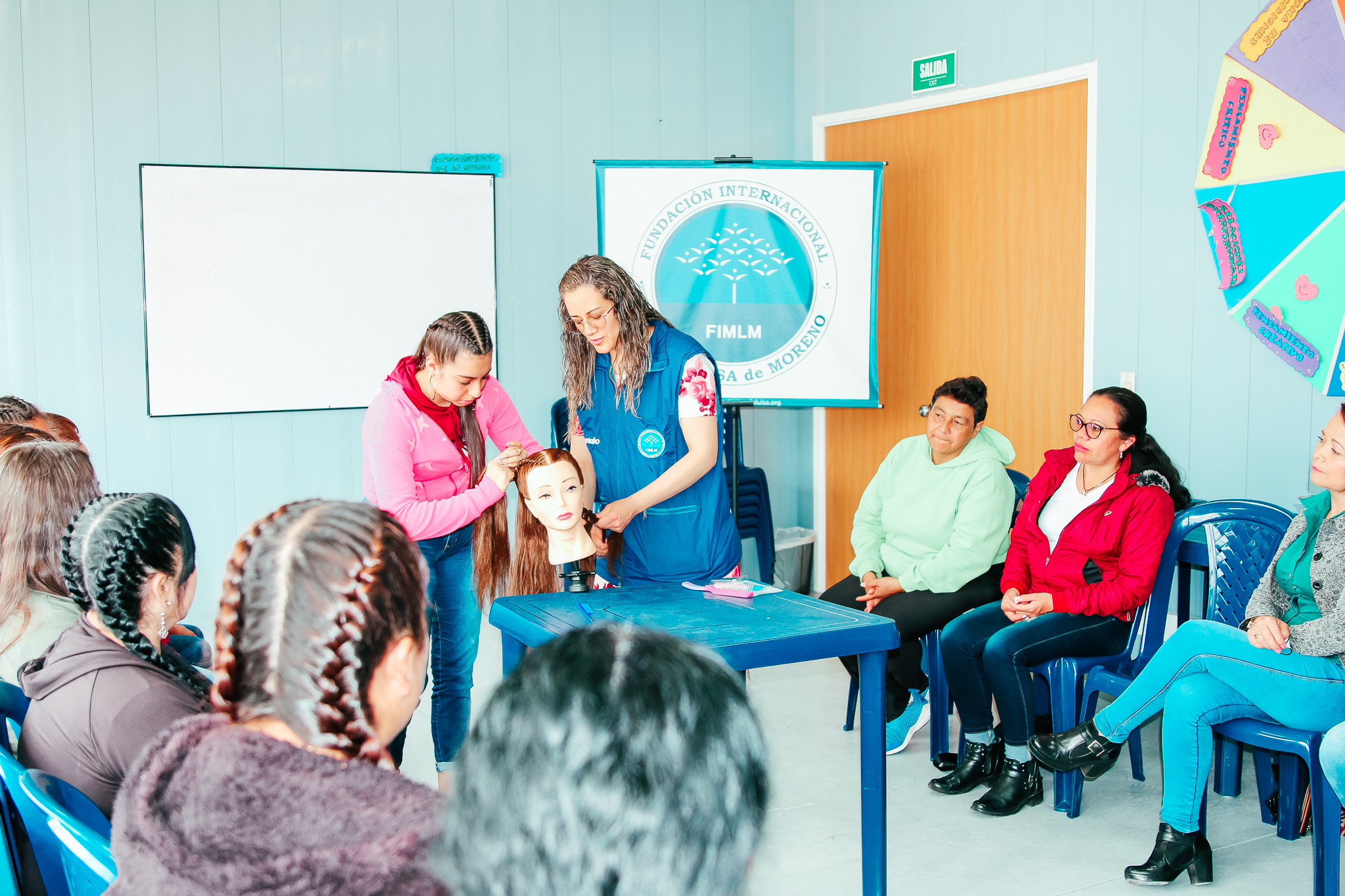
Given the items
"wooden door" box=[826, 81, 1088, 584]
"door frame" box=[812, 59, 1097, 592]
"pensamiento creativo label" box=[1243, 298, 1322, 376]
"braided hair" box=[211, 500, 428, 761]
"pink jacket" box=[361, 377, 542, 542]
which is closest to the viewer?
"braided hair" box=[211, 500, 428, 761]

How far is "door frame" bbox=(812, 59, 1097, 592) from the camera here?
3768mm

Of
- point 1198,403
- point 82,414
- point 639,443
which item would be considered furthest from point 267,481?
point 1198,403

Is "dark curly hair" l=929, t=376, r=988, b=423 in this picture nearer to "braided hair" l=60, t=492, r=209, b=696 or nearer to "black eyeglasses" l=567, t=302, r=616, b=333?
"black eyeglasses" l=567, t=302, r=616, b=333

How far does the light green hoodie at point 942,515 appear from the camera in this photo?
3084mm

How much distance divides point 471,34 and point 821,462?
250 centimetres

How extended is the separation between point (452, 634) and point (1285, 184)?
108 inches

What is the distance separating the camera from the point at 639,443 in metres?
2.57

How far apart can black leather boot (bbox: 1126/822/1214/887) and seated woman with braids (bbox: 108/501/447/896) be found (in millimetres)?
1923

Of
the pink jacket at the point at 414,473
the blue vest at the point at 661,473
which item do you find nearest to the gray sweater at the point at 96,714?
the pink jacket at the point at 414,473

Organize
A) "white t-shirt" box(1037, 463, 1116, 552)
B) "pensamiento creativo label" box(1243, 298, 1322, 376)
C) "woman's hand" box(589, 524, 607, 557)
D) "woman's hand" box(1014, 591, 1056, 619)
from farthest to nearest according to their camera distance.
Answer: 1. "pensamiento creativo label" box(1243, 298, 1322, 376)
2. "white t-shirt" box(1037, 463, 1116, 552)
3. "woman's hand" box(1014, 591, 1056, 619)
4. "woman's hand" box(589, 524, 607, 557)

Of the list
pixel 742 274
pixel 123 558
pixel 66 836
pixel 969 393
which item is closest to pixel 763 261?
pixel 742 274

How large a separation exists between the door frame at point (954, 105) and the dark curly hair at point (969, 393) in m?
0.87

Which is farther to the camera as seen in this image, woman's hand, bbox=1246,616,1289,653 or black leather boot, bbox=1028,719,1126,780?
black leather boot, bbox=1028,719,1126,780

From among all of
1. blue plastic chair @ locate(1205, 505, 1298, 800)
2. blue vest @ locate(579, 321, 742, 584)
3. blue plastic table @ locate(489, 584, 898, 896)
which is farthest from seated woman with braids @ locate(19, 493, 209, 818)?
blue plastic chair @ locate(1205, 505, 1298, 800)
